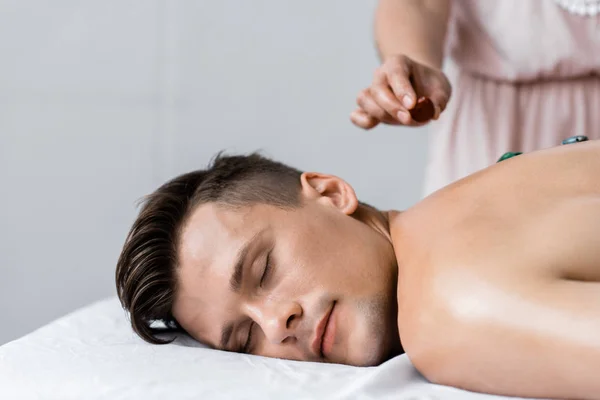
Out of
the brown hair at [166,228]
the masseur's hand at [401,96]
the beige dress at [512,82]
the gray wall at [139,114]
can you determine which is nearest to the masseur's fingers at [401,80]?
the masseur's hand at [401,96]

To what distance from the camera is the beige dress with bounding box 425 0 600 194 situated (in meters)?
1.37

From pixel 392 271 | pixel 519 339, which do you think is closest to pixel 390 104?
pixel 392 271

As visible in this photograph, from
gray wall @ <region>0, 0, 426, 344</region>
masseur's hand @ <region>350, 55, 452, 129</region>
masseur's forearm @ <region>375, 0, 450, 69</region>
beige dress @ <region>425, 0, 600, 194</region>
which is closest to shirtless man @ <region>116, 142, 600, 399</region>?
masseur's hand @ <region>350, 55, 452, 129</region>

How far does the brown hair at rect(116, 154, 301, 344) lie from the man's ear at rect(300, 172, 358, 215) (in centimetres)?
2

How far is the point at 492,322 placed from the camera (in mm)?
748

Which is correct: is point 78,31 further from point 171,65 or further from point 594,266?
point 594,266

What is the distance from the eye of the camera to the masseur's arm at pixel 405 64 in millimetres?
984

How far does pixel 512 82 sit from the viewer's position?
1.47m

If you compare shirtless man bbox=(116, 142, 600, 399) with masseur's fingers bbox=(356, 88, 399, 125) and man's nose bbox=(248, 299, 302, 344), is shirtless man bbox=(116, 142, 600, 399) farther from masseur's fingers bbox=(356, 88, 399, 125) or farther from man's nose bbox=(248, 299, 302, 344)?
masseur's fingers bbox=(356, 88, 399, 125)

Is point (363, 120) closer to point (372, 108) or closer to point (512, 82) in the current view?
point (372, 108)

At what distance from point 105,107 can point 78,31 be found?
248 millimetres

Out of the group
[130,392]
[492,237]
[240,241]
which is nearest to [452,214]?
[492,237]

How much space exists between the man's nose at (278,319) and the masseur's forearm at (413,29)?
469 mm

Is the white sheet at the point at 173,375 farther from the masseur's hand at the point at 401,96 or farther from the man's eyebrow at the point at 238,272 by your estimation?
the masseur's hand at the point at 401,96
